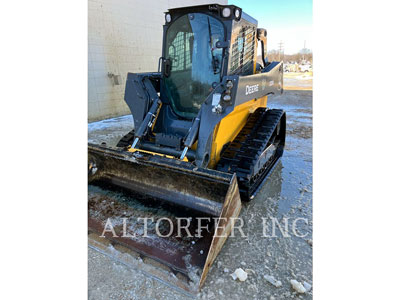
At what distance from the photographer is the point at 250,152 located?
3443 millimetres

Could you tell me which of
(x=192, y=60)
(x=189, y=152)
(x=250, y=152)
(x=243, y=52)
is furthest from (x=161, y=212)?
(x=243, y=52)

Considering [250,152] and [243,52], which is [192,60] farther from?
[250,152]

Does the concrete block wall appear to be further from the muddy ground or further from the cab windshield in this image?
the muddy ground

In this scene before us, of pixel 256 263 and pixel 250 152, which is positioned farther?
pixel 250 152

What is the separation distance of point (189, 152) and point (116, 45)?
23.2 ft

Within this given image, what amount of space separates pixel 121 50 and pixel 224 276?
8570 mm

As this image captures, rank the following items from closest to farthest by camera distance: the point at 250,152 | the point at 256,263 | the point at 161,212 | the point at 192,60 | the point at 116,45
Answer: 1. the point at 256,263
2. the point at 161,212
3. the point at 250,152
4. the point at 192,60
5. the point at 116,45

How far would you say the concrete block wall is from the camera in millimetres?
8075

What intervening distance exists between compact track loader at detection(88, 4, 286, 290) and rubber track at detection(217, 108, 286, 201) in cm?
1

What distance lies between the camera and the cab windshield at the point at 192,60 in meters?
3.34

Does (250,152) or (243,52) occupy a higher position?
(243,52)

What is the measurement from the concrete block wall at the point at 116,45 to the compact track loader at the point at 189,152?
511 centimetres

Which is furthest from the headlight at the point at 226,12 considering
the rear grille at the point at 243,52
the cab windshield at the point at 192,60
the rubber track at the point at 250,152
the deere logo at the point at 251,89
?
the rubber track at the point at 250,152

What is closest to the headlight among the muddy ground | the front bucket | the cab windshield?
the cab windshield
